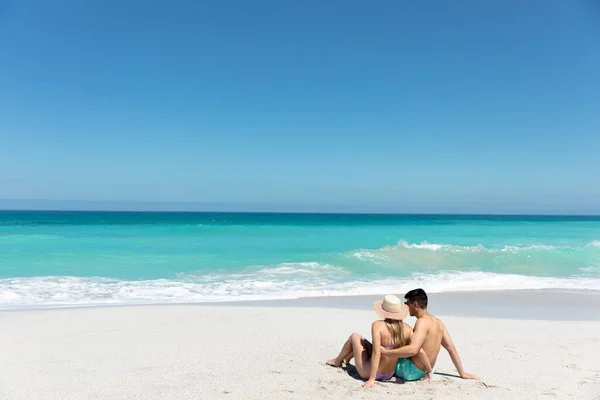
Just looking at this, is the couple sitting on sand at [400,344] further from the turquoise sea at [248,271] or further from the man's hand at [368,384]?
the turquoise sea at [248,271]

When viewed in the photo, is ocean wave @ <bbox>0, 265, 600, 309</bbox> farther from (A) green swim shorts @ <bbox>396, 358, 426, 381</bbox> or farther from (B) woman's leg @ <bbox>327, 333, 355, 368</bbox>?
(A) green swim shorts @ <bbox>396, 358, 426, 381</bbox>

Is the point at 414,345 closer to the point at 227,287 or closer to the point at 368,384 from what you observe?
the point at 368,384

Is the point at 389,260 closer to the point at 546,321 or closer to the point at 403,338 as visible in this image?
the point at 546,321

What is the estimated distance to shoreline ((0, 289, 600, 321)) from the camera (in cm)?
862

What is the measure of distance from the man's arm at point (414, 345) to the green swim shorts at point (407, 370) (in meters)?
0.16

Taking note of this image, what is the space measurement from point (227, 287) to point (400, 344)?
26.5 ft

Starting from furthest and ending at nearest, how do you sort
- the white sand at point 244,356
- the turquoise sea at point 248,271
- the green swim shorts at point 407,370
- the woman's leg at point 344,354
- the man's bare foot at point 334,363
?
the turquoise sea at point 248,271, the man's bare foot at point 334,363, the woman's leg at point 344,354, the green swim shorts at point 407,370, the white sand at point 244,356

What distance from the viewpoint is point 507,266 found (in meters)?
18.9

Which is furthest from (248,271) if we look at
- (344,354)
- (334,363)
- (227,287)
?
(344,354)

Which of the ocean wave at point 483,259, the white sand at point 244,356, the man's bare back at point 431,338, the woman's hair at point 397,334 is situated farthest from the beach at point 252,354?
the ocean wave at point 483,259

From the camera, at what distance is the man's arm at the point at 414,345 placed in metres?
4.51

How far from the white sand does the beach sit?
1 cm

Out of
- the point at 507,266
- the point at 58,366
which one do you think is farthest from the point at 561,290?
the point at 58,366

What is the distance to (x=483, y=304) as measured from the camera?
32.1 ft
